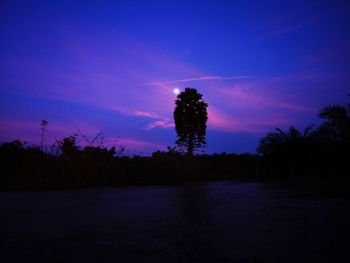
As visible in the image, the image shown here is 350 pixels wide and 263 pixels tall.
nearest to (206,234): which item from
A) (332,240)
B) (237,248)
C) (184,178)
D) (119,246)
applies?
(237,248)

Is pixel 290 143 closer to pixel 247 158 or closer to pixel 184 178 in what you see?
pixel 184 178

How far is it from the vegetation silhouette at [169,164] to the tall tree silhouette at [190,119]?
727cm

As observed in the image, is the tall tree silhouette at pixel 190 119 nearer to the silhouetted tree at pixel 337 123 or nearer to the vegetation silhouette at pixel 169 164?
the vegetation silhouette at pixel 169 164

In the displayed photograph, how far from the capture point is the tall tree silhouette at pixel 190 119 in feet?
79.9

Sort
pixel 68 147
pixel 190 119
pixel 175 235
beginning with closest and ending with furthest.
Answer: pixel 175 235, pixel 68 147, pixel 190 119

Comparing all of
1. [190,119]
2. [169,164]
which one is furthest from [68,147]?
[190,119]

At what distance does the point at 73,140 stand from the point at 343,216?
28.6 ft

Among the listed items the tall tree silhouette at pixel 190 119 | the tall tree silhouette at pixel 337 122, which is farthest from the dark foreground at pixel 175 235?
the tall tree silhouette at pixel 190 119

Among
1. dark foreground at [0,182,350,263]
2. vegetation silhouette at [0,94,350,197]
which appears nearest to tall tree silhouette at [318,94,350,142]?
vegetation silhouette at [0,94,350,197]

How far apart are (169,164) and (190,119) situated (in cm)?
1225

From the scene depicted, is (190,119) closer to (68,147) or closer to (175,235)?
(68,147)

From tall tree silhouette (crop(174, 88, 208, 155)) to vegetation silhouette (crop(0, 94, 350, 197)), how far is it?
727 cm

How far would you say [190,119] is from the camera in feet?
80.5

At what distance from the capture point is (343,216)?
3.73 meters
